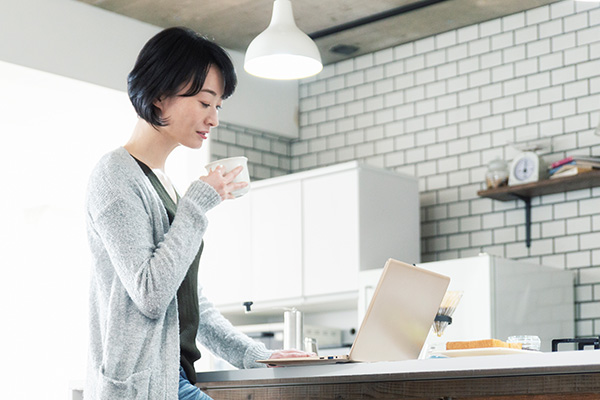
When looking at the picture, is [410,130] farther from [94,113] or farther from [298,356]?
[298,356]

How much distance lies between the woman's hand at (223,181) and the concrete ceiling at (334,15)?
364cm

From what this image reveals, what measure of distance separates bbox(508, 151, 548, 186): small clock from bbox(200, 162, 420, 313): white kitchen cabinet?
A: 696 millimetres

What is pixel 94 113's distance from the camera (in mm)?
6352

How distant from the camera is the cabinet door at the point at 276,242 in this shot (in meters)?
5.75

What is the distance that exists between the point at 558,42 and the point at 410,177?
1178 mm

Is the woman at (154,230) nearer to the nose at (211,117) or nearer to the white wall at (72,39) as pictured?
the nose at (211,117)

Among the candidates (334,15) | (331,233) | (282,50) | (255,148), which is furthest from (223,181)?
(255,148)

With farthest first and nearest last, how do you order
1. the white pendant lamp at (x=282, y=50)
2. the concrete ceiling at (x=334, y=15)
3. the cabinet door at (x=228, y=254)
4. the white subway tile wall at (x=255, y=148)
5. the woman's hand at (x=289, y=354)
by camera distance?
the white subway tile wall at (x=255, y=148) → the cabinet door at (x=228, y=254) → the concrete ceiling at (x=334, y=15) → the white pendant lamp at (x=282, y=50) → the woman's hand at (x=289, y=354)

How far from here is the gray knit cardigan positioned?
187 cm

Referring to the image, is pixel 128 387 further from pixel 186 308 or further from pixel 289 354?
Answer: pixel 289 354

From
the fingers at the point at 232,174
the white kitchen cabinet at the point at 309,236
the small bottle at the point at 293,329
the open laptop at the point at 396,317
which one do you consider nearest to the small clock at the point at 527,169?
the white kitchen cabinet at the point at 309,236

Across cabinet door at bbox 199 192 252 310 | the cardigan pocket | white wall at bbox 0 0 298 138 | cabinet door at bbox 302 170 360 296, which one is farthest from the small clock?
the cardigan pocket

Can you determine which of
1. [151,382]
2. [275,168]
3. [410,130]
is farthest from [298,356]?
[275,168]

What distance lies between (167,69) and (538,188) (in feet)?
11.9
